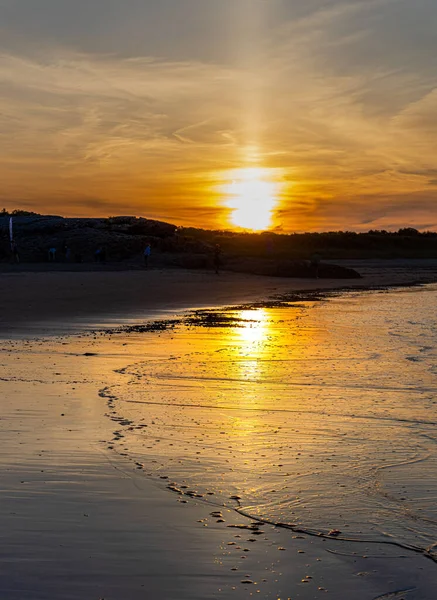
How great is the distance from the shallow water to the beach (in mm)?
25

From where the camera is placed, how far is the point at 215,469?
603 centimetres

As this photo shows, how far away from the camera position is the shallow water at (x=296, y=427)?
5242 mm

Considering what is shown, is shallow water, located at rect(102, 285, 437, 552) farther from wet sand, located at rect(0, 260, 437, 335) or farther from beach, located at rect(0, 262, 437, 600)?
wet sand, located at rect(0, 260, 437, 335)

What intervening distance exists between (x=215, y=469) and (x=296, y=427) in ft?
5.37

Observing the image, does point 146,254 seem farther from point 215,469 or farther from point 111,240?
point 215,469

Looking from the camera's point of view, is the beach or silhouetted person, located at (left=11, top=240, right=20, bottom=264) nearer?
the beach

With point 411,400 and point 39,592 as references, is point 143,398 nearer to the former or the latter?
point 411,400

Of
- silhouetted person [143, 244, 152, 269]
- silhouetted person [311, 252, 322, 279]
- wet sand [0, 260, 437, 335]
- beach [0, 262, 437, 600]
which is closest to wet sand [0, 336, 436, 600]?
beach [0, 262, 437, 600]

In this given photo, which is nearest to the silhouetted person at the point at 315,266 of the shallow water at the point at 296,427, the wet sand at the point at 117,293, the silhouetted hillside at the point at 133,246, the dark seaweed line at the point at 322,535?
the silhouetted hillside at the point at 133,246

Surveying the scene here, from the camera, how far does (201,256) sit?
45.3m

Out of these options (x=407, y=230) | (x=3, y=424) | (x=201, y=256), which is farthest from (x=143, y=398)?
(x=407, y=230)

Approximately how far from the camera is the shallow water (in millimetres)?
5242

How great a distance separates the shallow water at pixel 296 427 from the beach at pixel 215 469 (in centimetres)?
2

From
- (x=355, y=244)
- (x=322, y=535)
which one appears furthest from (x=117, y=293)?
(x=355, y=244)
